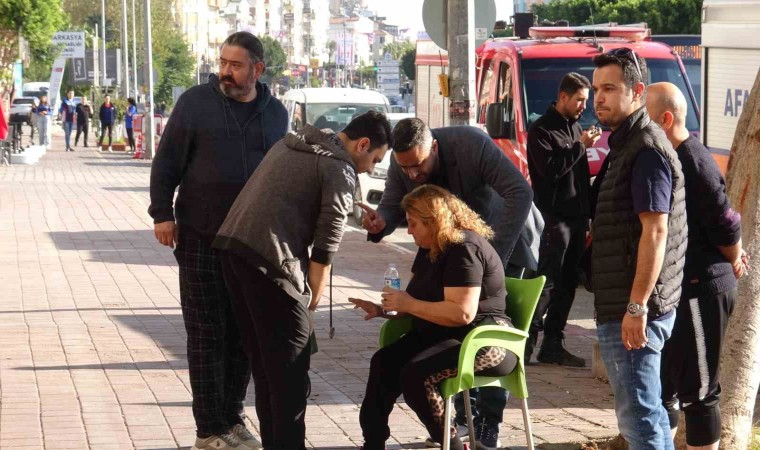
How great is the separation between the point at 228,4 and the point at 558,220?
168941mm

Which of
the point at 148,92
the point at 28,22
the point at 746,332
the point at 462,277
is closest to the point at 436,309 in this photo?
the point at 462,277

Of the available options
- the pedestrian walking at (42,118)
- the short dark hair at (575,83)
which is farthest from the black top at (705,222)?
the pedestrian walking at (42,118)

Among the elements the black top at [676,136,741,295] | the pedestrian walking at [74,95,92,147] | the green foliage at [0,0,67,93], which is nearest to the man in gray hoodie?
the black top at [676,136,741,295]

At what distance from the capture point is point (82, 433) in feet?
21.6

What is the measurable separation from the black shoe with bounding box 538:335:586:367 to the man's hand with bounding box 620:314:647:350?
3948 millimetres

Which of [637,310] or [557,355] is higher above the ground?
[637,310]

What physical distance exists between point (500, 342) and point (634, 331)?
0.90 meters

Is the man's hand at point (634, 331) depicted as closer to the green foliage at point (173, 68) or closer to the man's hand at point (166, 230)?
the man's hand at point (166, 230)

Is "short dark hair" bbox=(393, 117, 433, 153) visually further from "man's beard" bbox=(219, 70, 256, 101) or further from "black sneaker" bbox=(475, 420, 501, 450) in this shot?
"black sneaker" bbox=(475, 420, 501, 450)

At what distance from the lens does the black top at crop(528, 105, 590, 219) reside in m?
8.27

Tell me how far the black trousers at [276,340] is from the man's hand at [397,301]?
1.18 ft

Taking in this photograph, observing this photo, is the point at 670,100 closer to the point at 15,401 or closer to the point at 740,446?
the point at 740,446

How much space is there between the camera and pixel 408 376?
547cm

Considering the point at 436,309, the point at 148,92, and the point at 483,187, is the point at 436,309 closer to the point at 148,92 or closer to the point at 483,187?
the point at 483,187
